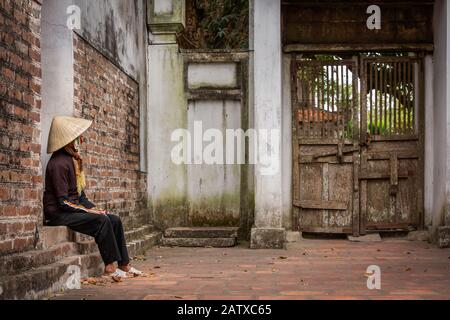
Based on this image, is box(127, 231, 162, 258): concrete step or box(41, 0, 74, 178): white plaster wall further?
box(127, 231, 162, 258): concrete step

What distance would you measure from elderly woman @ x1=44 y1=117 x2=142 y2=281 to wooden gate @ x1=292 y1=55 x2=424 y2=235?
440cm

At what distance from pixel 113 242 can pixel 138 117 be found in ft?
12.8

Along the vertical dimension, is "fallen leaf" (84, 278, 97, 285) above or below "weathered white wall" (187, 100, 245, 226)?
below

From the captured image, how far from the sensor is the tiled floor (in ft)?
17.0

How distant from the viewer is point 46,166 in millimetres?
6137

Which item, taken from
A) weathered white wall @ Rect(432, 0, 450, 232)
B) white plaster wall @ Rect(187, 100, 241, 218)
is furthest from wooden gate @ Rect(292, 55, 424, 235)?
white plaster wall @ Rect(187, 100, 241, 218)

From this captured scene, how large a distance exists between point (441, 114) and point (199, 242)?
156 inches

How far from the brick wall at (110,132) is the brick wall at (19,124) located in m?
1.23

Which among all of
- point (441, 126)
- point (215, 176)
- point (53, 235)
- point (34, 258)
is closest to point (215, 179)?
point (215, 176)

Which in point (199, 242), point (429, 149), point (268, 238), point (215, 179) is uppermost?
point (429, 149)

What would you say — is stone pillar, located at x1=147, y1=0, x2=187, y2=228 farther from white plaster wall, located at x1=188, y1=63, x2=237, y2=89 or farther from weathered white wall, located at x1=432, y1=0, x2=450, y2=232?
weathered white wall, located at x1=432, y1=0, x2=450, y2=232

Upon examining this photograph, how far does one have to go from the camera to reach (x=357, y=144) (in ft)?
32.2

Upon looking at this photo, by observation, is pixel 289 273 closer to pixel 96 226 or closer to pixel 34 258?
pixel 96 226
